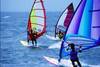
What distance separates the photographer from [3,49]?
104ft

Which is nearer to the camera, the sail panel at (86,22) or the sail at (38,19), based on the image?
the sail panel at (86,22)

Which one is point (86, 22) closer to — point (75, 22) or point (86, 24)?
point (86, 24)

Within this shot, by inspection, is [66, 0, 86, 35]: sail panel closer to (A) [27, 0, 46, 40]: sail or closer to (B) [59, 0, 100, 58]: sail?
(B) [59, 0, 100, 58]: sail

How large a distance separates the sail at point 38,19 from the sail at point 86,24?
12791mm

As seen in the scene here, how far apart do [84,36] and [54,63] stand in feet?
11.0

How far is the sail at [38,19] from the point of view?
110ft

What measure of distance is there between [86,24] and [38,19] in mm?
13710

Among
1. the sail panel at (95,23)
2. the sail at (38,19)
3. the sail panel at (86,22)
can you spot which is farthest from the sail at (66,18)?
the sail panel at (95,23)

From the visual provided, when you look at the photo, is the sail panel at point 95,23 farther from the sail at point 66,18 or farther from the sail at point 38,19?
the sail at point 66,18

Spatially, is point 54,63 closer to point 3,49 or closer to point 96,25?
point 96,25

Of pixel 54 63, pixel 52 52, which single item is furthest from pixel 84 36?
pixel 52 52

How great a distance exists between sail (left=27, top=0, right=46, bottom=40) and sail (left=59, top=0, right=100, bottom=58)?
12.8 meters

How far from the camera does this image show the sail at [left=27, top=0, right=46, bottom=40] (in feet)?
110

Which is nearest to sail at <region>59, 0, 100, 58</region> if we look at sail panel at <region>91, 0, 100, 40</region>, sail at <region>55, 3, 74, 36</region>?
sail panel at <region>91, 0, 100, 40</region>
